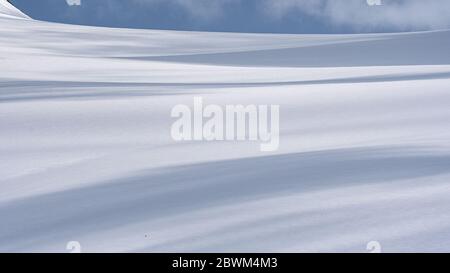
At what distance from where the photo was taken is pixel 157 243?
149 centimetres

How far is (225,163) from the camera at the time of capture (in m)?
2.02

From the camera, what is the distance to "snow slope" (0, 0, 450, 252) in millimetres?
1536

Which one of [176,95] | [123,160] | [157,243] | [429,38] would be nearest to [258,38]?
[429,38]

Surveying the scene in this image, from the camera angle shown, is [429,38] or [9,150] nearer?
[9,150]

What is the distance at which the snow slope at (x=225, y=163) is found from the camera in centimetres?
154

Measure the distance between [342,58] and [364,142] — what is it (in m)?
2.24

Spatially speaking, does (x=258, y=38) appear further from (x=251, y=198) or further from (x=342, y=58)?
(x=251, y=198)
